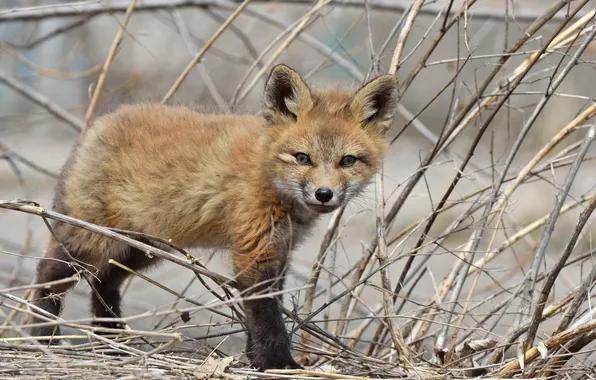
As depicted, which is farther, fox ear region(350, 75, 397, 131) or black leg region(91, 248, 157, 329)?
black leg region(91, 248, 157, 329)

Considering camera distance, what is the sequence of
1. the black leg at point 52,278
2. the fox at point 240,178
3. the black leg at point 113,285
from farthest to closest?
1. the black leg at point 113,285
2. the black leg at point 52,278
3. the fox at point 240,178

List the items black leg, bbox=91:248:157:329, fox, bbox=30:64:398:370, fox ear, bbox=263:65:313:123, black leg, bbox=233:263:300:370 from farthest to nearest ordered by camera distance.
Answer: black leg, bbox=91:248:157:329 < fox ear, bbox=263:65:313:123 < fox, bbox=30:64:398:370 < black leg, bbox=233:263:300:370

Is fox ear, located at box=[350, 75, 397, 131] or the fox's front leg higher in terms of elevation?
fox ear, located at box=[350, 75, 397, 131]

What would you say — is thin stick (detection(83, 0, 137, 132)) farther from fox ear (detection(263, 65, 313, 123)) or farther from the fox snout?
the fox snout

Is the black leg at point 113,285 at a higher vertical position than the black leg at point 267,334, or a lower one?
higher

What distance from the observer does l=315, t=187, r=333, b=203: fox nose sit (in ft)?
12.8

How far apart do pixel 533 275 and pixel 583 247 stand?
18.7 feet

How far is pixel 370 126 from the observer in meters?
4.33

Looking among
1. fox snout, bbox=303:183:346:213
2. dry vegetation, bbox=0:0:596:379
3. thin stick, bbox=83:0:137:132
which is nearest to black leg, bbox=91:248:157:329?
dry vegetation, bbox=0:0:596:379

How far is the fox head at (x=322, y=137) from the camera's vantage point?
4.01 meters

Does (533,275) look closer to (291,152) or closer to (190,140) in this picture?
(291,152)

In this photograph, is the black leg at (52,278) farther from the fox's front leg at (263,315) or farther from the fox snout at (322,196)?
the fox snout at (322,196)

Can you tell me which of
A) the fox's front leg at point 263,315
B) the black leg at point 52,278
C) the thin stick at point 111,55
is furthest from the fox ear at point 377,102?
the black leg at point 52,278

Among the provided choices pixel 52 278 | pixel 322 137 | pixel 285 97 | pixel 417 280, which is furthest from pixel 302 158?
pixel 52 278
